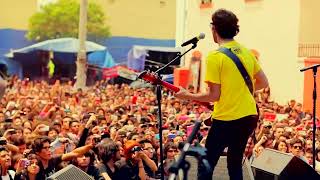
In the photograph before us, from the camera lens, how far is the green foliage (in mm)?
43719

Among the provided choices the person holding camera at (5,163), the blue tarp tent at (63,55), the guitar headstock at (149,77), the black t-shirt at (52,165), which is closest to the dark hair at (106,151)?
the black t-shirt at (52,165)

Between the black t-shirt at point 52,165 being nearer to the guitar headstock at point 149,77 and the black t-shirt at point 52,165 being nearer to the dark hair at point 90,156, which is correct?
the dark hair at point 90,156

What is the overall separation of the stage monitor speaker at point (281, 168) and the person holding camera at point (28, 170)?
215 cm

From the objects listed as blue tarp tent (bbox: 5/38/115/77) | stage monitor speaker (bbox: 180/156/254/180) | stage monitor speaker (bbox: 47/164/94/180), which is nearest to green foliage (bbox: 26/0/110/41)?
blue tarp tent (bbox: 5/38/115/77)

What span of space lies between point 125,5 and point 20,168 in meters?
40.7

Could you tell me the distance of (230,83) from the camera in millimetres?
Result: 4691

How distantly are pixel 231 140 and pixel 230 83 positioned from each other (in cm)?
41

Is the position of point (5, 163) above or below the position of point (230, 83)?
below

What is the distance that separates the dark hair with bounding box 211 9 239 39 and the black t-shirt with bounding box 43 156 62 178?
106 inches

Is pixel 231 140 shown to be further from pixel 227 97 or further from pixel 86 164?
pixel 86 164

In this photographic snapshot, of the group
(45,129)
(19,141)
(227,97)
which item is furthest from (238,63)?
(45,129)

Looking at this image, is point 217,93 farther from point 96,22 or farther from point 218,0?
point 96,22

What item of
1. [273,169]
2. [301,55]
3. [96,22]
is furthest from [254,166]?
[96,22]

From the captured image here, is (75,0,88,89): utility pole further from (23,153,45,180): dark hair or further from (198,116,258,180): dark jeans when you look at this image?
(198,116,258,180): dark jeans
